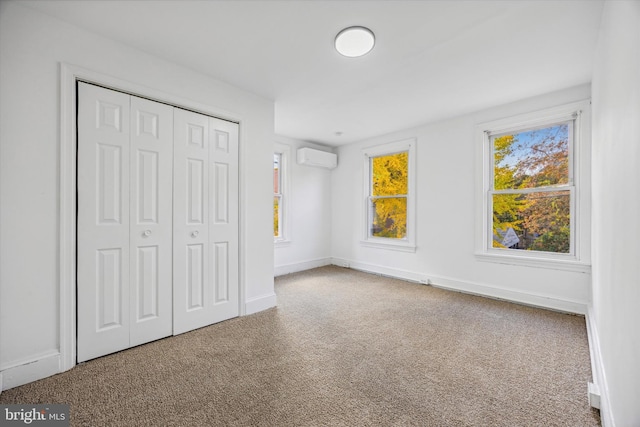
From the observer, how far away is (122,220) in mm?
2174

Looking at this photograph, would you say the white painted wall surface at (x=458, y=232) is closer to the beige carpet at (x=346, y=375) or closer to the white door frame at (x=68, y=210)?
the beige carpet at (x=346, y=375)

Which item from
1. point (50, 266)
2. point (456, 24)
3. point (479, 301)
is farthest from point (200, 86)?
point (479, 301)

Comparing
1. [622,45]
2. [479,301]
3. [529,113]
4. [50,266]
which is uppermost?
[529,113]

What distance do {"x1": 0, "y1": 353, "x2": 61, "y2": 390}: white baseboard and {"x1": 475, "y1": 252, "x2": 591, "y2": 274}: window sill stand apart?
433cm

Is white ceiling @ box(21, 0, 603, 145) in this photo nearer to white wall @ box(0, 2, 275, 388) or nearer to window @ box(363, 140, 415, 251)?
white wall @ box(0, 2, 275, 388)

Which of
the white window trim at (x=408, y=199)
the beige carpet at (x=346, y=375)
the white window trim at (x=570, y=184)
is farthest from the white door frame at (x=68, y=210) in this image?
the white window trim at (x=570, y=184)

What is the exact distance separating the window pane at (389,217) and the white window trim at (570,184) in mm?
1208

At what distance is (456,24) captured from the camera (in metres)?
1.94

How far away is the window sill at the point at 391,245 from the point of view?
14.4 feet

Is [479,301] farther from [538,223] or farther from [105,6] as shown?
[105,6]

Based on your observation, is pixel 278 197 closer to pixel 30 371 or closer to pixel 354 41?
pixel 354 41

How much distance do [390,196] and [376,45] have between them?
2.89 metres

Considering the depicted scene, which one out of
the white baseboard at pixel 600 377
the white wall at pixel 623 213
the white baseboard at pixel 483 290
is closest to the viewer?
the white wall at pixel 623 213

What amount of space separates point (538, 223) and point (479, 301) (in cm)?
117
